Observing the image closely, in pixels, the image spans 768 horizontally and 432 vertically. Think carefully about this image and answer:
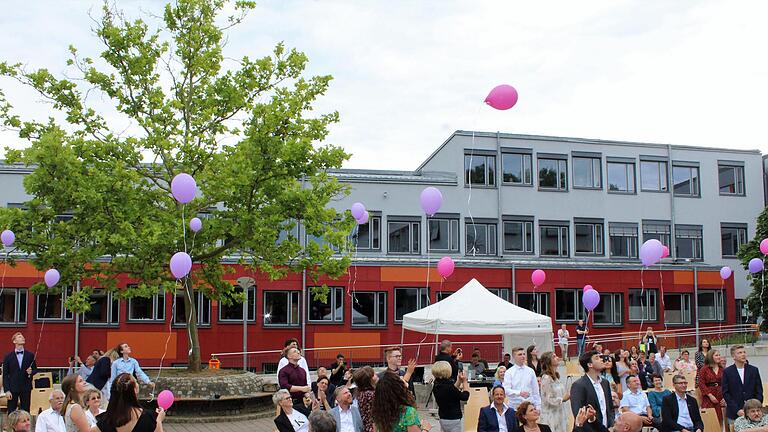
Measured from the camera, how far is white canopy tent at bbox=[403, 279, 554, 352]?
18109 mm

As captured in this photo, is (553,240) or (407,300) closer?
(407,300)

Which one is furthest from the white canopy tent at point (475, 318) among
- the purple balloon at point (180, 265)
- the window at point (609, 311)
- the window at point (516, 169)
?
the window at point (516, 169)

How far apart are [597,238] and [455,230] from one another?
7.36 m

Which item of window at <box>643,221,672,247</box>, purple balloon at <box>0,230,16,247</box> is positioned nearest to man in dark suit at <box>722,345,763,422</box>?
purple balloon at <box>0,230,16,247</box>

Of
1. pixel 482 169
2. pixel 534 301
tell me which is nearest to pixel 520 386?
pixel 534 301

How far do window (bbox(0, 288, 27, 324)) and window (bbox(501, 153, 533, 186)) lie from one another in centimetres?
2123

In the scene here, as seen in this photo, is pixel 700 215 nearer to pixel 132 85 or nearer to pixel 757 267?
pixel 757 267

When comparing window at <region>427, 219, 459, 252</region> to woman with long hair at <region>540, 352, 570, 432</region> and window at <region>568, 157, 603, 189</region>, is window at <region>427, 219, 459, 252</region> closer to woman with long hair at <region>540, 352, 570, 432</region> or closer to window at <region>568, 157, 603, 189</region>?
window at <region>568, 157, 603, 189</region>

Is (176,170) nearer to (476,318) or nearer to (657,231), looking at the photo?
(476,318)

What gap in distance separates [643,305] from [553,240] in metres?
5.03

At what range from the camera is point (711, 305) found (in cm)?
3697

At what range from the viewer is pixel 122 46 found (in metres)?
18.5

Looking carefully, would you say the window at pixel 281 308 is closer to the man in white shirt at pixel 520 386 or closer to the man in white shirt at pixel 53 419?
the man in white shirt at pixel 520 386

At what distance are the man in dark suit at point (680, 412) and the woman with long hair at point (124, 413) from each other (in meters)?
7.22
